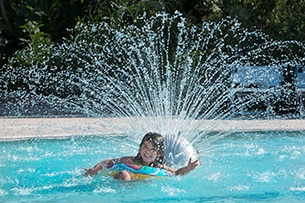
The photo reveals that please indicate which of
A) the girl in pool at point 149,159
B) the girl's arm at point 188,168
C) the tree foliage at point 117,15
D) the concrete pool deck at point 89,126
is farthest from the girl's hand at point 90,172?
the tree foliage at point 117,15

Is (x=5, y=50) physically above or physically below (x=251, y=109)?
above

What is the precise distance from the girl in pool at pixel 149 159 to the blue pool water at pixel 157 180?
0.07m

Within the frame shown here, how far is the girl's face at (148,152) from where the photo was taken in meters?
6.00

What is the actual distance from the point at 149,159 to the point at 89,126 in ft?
13.4

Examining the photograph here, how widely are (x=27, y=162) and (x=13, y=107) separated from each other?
17.9ft

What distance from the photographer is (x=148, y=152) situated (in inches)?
237

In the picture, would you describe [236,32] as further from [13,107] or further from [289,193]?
[289,193]

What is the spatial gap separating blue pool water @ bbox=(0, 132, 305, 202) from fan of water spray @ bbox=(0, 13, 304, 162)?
9.69 feet

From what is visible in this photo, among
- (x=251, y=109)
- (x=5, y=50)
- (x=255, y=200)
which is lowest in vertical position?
(x=255, y=200)

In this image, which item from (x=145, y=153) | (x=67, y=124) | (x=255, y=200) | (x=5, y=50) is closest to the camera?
(x=255, y=200)

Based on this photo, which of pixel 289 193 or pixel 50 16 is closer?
pixel 289 193

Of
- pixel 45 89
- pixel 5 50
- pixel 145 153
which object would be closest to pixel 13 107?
pixel 45 89

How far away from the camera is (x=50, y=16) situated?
567 inches

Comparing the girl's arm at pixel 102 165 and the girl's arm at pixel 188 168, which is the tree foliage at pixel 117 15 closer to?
the girl's arm at pixel 102 165
